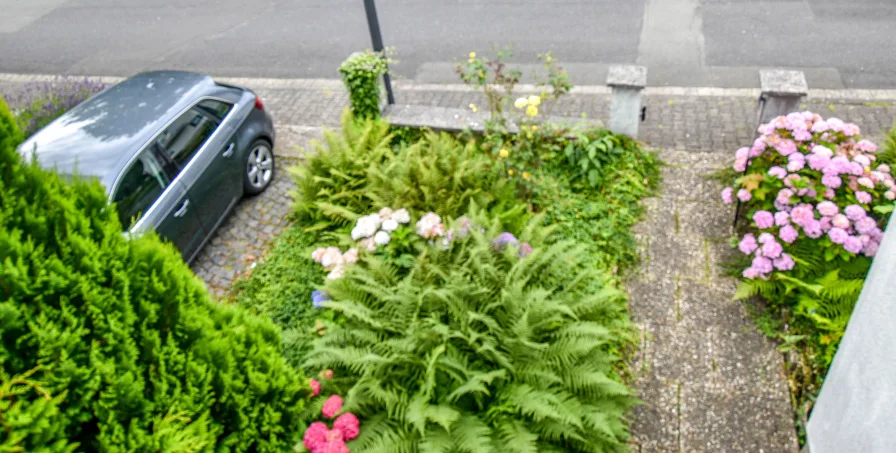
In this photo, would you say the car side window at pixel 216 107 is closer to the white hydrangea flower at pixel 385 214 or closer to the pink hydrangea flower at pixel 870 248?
the white hydrangea flower at pixel 385 214

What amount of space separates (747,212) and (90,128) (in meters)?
6.50

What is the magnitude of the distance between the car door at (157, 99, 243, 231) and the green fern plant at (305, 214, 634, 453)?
6.94 ft

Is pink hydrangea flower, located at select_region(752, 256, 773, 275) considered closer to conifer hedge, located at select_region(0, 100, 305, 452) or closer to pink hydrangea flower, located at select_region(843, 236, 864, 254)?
pink hydrangea flower, located at select_region(843, 236, 864, 254)

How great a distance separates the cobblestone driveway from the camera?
6.59 m

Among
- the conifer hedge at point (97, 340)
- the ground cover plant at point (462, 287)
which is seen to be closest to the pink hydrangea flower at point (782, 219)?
the ground cover plant at point (462, 287)

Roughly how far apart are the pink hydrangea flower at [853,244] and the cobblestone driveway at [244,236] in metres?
5.33

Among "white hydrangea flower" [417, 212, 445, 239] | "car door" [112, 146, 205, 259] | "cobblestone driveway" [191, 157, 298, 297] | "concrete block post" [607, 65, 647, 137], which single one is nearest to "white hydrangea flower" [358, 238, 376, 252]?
"white hydrangea flower" [417, 212, 445, 239]

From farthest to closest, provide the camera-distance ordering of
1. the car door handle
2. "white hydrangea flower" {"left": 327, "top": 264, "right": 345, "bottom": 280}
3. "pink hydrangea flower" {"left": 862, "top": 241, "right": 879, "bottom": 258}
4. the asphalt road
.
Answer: the asphalt road → the car door handle → "white hydrangea flower" {"left": 327, "top": 264, "right": 345, "bottom": 280} → "pink hydrangea flower" {"left": 862, "top": 241, "right": 879, "bottom": 258}

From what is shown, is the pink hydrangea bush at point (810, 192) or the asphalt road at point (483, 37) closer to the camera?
the pink hydrangea bush at point (810, 192)

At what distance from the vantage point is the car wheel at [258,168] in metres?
7.39

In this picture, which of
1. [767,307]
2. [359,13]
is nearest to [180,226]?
[767,307]

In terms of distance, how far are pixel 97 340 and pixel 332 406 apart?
1926 mm

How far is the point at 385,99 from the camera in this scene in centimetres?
815

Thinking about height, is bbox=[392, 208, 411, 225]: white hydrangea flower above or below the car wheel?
above
